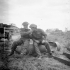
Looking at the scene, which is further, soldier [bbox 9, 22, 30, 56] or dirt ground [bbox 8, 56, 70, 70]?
soldier [bbox 9, 22, 30, 56]

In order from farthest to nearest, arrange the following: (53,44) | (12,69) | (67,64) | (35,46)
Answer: (53,44) → (35,46) → (67,64) → (12,69)

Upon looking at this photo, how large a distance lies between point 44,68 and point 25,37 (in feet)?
7.85

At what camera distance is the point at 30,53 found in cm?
506

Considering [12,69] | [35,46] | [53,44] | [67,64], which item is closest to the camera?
[12,69]

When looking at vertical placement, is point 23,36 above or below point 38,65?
above

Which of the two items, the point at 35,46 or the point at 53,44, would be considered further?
the point at 53,44

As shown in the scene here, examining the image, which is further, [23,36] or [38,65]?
[23,36]

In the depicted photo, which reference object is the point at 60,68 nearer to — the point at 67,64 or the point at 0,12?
the point at 67,64

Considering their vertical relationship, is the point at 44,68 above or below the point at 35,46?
below

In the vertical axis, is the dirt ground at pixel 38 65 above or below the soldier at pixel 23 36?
below

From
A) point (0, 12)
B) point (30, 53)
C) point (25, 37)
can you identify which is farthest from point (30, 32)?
point (0, 12)

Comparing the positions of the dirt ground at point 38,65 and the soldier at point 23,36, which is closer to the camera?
the dirt ground at point 38,65

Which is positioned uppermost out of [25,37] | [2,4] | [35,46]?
[2,4]

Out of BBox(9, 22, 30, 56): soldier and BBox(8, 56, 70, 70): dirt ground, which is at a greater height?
BBox(9, 22, 30, 56): soldier
